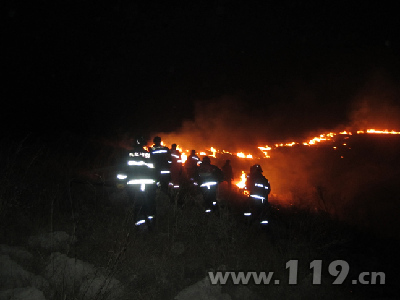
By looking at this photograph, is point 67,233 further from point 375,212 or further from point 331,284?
point 375,212

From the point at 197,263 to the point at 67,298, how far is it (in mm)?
1875


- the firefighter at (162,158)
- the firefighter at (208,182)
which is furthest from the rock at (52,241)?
the firefighter at (208,182)

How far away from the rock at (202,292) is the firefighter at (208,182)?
10.7ft

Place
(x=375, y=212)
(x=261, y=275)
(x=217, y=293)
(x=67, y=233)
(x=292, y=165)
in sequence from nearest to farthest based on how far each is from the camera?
(x=217, y=293), (x=261, y=275), (x=67, y=233), (x=375, y=212), (x=292, y=165)

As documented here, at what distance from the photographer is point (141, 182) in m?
5.47

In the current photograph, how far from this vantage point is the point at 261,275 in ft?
14.1

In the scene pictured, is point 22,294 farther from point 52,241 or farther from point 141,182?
point 141,182

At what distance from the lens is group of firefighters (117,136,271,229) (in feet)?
17.9

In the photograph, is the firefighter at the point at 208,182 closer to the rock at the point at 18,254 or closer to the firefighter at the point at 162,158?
the firefighter at the point at 162,158

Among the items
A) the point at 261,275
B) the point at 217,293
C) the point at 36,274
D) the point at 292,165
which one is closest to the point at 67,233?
the point at 36,274

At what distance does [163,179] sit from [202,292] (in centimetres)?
409

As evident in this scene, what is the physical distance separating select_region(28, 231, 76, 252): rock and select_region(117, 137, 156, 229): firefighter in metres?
1.28

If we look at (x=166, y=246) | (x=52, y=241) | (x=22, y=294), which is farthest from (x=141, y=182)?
(x=22, y=294)
